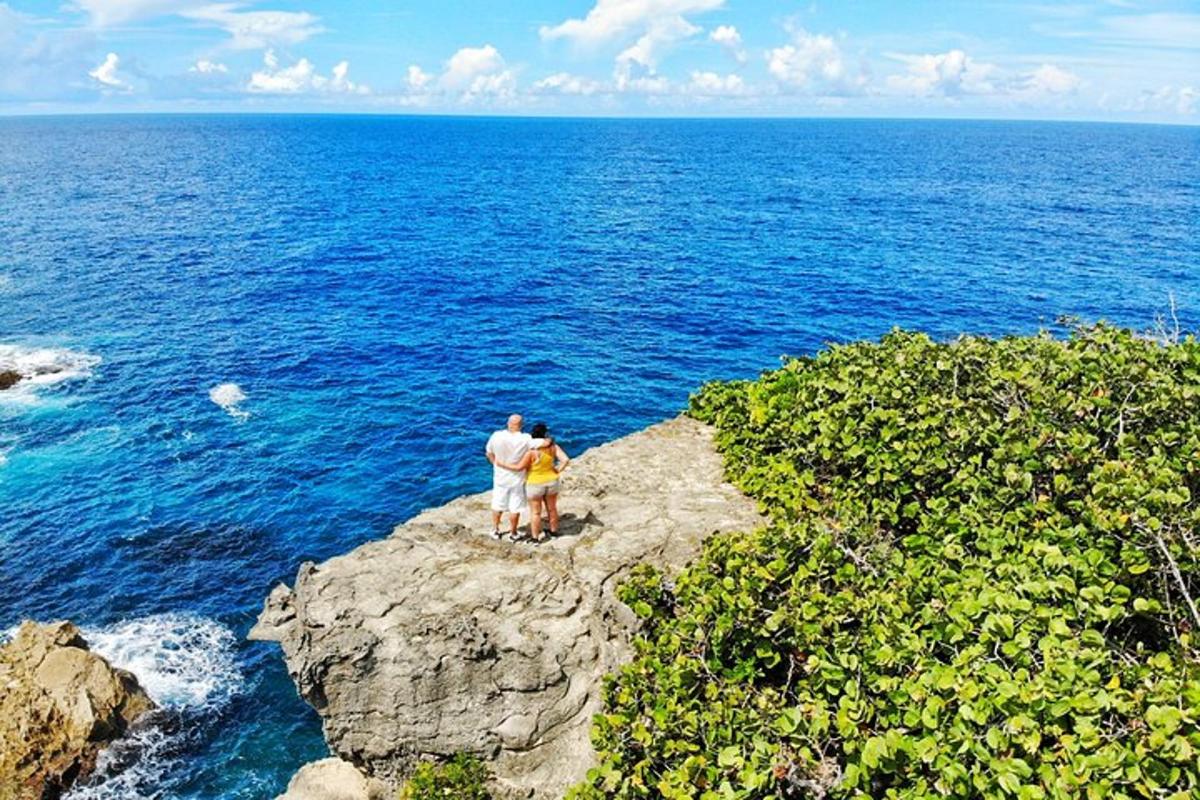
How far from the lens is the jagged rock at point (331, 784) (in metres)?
19.0

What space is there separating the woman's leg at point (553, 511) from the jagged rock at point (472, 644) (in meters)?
0.31

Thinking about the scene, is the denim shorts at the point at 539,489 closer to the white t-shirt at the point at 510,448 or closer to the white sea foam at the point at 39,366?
the white t-shirt at the point at 510,448

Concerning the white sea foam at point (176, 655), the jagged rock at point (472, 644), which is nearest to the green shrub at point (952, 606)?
the jagged rock at point (472, 644)

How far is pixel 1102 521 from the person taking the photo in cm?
1303

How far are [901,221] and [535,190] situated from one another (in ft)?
196

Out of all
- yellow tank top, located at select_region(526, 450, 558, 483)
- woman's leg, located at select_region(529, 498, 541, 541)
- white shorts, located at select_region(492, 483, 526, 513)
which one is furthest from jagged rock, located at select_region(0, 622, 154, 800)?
yellow tank top, located at select_region(526, 450, 558, 483)

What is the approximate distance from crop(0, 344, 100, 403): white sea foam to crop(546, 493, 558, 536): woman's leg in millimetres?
40683

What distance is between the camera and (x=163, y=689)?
25766 millimetres

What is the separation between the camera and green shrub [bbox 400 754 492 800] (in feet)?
55.1

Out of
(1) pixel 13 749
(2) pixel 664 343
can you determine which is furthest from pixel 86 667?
(2) pixel 664 343

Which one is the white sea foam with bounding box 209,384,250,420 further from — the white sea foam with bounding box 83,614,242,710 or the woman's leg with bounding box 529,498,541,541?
the woman's leg with bounding box 529,498,541,541

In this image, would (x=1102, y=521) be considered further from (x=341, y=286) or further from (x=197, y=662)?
(x=341, y=286)

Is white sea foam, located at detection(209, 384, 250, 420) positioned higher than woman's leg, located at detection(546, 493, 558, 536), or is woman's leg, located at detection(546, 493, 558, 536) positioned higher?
woman's leg, located at detection(546, 493, 558, 536)

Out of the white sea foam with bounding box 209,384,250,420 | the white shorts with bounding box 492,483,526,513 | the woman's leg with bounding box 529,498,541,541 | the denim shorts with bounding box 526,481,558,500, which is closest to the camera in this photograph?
the denim shorts with bounding box 526,481,558,500
